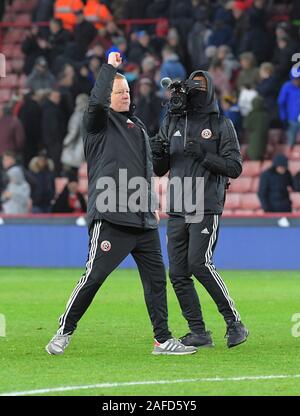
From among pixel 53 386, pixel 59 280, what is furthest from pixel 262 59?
pixel 53 386

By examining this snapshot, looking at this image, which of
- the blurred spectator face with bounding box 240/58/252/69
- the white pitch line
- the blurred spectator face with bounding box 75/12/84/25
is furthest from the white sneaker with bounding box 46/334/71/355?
the blurred spectator face with bounding box 75/12/84/25

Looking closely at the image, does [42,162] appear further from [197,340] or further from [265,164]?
[197,340]

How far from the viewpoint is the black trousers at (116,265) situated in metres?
9.57

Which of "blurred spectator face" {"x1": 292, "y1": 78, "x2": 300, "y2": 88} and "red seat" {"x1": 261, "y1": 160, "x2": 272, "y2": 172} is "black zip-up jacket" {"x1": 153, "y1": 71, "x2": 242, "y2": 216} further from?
"red seat" {"x1": 261, "y1": 160, "x2": 272, "y2": 172}

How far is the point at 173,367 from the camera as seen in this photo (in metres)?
9.06

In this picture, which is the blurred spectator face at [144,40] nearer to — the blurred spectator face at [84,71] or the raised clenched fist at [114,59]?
the blurred spectator face at [84,71]

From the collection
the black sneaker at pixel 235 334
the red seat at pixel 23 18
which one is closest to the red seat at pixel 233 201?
the red seat at pixel 23 18

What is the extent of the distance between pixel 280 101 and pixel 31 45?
6409 mm

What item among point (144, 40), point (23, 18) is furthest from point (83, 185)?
point (23, 18)

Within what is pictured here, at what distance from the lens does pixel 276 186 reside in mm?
20422

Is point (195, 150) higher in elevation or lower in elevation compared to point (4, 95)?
higher

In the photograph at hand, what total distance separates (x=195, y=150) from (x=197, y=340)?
1531 mm

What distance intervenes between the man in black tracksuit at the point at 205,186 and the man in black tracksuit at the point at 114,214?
40cm
